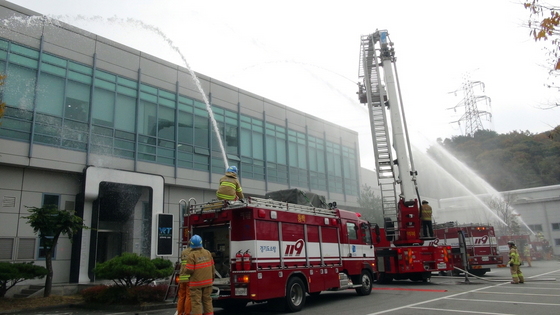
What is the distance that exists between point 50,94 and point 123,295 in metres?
9.91

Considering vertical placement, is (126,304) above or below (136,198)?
below

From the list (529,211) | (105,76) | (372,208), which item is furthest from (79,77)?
(529,211)

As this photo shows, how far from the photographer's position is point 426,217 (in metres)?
16.0

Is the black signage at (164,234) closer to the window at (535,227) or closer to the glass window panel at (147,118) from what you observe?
the glass window panel at (147,118)

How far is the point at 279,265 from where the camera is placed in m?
10.2

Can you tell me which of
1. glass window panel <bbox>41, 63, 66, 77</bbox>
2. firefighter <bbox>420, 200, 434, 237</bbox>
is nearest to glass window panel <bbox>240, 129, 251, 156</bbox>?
glass window panel <bbox>41, 63, 66, 77</bbox>

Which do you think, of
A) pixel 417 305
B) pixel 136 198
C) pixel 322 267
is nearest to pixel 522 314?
pixel 417 305

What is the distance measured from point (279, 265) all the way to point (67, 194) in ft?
38.9

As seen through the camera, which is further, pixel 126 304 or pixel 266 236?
pixel 126 304

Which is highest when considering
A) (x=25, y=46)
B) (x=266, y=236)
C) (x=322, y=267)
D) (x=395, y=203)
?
(x=25, y=46)

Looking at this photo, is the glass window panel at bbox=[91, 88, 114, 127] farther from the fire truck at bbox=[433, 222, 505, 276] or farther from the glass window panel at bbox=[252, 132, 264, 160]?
the fire truck at bbox=[433, 222, 505, 276]

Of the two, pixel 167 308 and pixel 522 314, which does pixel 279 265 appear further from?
pixel 522 314

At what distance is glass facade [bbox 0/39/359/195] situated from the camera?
651 inches

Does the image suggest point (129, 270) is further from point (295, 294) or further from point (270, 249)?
point (295, 294)
